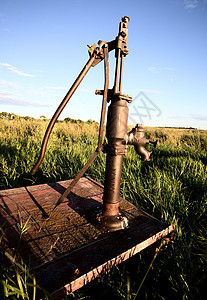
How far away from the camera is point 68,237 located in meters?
1.30

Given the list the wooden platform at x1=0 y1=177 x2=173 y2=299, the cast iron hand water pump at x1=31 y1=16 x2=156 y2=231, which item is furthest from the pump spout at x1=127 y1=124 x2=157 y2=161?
the wooden platform at x1=0 y1=177 x2=173 y2=299

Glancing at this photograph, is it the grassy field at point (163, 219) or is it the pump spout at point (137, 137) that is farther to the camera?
the pump spout at point (137, 137)

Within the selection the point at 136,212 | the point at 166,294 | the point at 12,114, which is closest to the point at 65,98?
the point at 136,212

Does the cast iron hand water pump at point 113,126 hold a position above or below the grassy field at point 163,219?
above

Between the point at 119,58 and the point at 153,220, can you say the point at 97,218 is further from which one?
the point at 119,58

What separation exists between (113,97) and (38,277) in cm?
122

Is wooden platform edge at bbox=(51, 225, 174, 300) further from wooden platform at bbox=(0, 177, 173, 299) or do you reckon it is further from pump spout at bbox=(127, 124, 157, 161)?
pump spout at bbox=(127, 124, 157, 161)

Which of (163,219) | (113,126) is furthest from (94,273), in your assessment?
(163,219)

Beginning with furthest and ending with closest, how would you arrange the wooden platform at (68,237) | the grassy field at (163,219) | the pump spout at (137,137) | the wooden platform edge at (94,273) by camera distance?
the pump spout at (137,137)
the grassy field at (163,219)
the wooden platform at (68,237)
the wooden platform edge at (94,273)

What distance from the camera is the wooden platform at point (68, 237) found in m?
1.01

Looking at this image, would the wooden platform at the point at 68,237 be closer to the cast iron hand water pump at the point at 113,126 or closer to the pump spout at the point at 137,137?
the cast iron hand water pump at the point at 113,126

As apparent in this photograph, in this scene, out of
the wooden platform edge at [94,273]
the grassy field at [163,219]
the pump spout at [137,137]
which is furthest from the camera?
the pump spout at [137,137]

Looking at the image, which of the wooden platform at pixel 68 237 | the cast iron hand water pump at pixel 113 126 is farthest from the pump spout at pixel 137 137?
the wooden platform at pixel 68 237

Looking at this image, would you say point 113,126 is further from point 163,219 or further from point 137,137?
point 163,219
